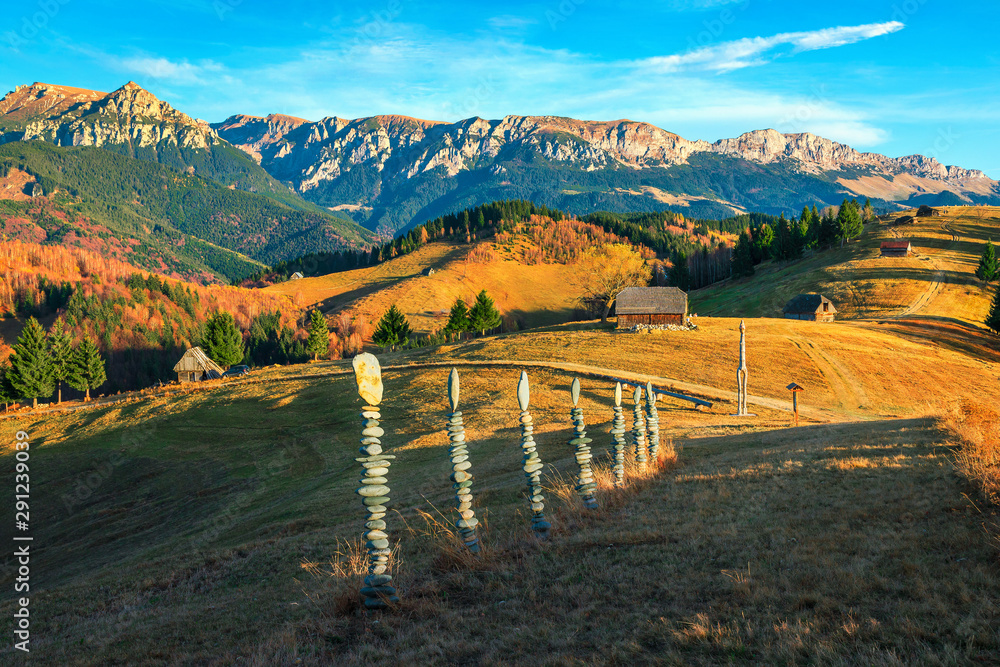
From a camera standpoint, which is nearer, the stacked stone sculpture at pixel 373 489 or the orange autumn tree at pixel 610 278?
the stacked stone sculpture at pixel 373 489

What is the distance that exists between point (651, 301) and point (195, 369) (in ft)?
253

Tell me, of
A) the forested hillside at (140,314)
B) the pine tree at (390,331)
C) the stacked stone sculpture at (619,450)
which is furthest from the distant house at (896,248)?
the forested hillside at (140,314)

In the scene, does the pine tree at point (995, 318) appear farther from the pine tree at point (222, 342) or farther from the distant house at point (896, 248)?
the pine tree at point (222, 342)

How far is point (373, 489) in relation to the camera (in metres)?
10.0

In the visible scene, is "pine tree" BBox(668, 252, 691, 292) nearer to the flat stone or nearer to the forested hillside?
the forested hillside

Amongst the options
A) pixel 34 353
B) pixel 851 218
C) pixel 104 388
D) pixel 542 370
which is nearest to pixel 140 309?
pixel 104 388

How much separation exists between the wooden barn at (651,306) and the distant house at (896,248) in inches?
2707

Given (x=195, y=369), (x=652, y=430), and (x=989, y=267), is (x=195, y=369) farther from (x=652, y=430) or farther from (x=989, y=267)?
(x=989, y=267)

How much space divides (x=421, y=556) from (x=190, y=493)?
30111mm

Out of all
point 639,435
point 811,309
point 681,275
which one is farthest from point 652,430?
point 681,275

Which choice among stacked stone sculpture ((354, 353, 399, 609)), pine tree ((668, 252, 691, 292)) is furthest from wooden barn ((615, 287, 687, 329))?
stacked stone sculpture ((354, 353, 399, 609))

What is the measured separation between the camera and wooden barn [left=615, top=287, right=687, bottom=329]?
256ft

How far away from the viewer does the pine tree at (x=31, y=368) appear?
73.5 meters

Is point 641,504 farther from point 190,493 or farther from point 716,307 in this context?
point 716,307
